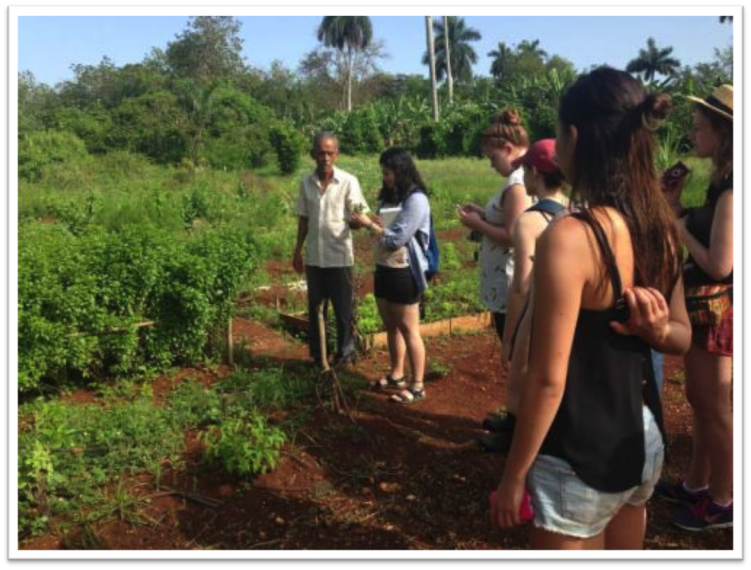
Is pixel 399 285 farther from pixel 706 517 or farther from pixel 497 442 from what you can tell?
pixel 706 517

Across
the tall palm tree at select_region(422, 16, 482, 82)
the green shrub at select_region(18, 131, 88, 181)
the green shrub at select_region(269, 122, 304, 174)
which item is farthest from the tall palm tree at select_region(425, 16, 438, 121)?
the tall palm tree at select_region(422, 16, 482, 82)

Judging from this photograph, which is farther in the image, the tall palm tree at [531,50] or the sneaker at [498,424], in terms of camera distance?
the tall palm tree at [531,50]

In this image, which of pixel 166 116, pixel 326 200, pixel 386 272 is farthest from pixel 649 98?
pixel 166 116

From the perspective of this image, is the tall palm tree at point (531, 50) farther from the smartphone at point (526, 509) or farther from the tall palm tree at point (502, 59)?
the smartphone at point (526, 509)

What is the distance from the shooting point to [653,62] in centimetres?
5669

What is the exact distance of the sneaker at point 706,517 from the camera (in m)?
2.96

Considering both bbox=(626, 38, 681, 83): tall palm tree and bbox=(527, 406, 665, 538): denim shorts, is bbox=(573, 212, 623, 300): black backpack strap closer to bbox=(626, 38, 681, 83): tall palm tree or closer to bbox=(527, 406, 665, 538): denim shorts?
bbox=(527, 406, 665, 538): denim shorts

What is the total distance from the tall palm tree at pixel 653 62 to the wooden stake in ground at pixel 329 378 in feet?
191

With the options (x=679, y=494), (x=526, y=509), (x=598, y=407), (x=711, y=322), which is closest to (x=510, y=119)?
(x=711, y=322)

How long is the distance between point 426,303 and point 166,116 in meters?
23.8

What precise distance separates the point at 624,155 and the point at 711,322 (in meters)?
1.41

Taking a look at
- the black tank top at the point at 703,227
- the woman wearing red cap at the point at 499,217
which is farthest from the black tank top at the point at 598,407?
the woman wearing red cap at the point at 499,217

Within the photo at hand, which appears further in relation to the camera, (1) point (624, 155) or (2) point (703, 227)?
(2) point (703, 227)

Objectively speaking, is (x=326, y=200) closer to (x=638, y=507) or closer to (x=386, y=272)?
(x=386, y=272)
